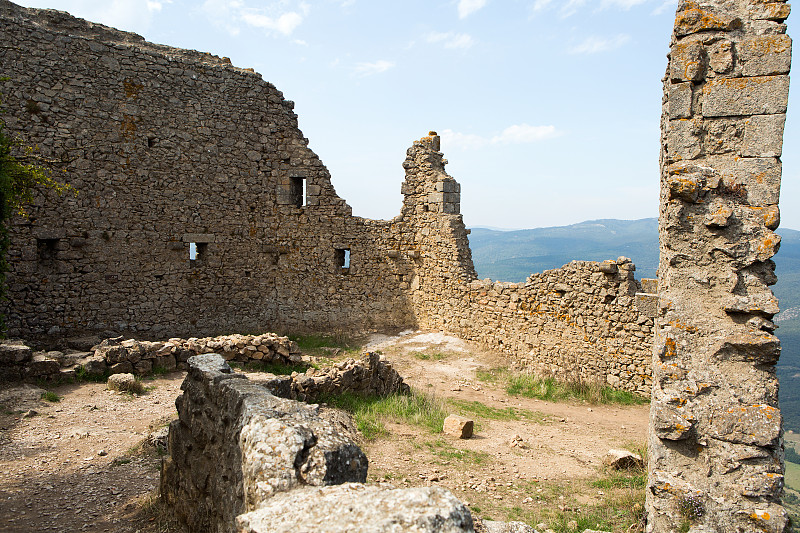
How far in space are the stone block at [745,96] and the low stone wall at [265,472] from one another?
3587 millimetres

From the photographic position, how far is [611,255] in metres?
78.3

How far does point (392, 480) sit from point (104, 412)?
15.0 ft

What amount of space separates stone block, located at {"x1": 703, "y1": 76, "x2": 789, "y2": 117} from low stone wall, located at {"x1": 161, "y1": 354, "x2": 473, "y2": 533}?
11.8 ft

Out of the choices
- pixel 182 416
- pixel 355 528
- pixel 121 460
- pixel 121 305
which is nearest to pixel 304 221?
pixel 121 305

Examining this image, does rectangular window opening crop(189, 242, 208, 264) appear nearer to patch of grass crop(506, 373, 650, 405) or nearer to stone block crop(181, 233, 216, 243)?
stone block crop(181, 233, 216, 243)

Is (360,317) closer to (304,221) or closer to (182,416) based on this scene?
(304,221)

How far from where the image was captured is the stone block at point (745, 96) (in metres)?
4.21

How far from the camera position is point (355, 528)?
7.47 ft

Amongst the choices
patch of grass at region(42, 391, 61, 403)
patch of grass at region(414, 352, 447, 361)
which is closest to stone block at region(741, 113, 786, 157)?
patch of grass at region(414, 352, 447, 361)

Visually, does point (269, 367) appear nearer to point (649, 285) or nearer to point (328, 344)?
point (328, 344)

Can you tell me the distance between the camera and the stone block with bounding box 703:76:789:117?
166 inches

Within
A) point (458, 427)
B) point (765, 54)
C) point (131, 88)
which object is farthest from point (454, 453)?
point (131, 88)

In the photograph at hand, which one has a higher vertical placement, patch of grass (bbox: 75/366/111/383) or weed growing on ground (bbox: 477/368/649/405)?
patch of grass (bbox: 75/366/111/383)

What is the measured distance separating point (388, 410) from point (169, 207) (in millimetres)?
7775
